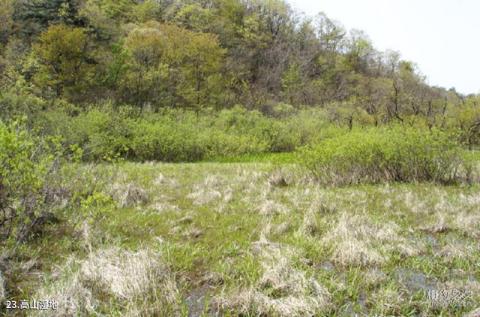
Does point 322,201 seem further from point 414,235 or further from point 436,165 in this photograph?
point 436,165

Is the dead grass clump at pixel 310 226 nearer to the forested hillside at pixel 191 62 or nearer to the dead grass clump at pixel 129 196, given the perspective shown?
the dead grass clump at pixel 129 196

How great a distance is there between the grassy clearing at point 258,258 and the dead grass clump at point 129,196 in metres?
0.03

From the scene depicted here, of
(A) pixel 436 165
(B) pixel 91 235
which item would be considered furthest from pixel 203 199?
(A) pixel 436 165

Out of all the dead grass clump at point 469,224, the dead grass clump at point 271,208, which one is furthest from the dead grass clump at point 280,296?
the dead grass clump at point 469,224

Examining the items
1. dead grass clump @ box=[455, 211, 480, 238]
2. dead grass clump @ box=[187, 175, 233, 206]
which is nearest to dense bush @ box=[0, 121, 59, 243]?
dead grass clump @ box=[187, 175, 233, 206]

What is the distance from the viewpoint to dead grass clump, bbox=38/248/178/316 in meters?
3.14

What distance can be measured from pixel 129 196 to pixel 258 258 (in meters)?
3.50

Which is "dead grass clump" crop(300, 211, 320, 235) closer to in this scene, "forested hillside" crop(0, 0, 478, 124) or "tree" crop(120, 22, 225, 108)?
"forested hillside" crop(0, 0, 478, 124)

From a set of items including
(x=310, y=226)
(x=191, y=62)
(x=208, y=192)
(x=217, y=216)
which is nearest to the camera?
(x=310, y=226)

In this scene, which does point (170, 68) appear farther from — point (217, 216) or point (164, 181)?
point (217, 216)

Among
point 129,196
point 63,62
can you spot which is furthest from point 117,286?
point 63,62

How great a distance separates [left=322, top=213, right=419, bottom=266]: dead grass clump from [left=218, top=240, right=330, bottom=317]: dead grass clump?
0.86 m

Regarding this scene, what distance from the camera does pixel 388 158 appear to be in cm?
1017

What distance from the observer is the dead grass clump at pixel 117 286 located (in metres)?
3.14
